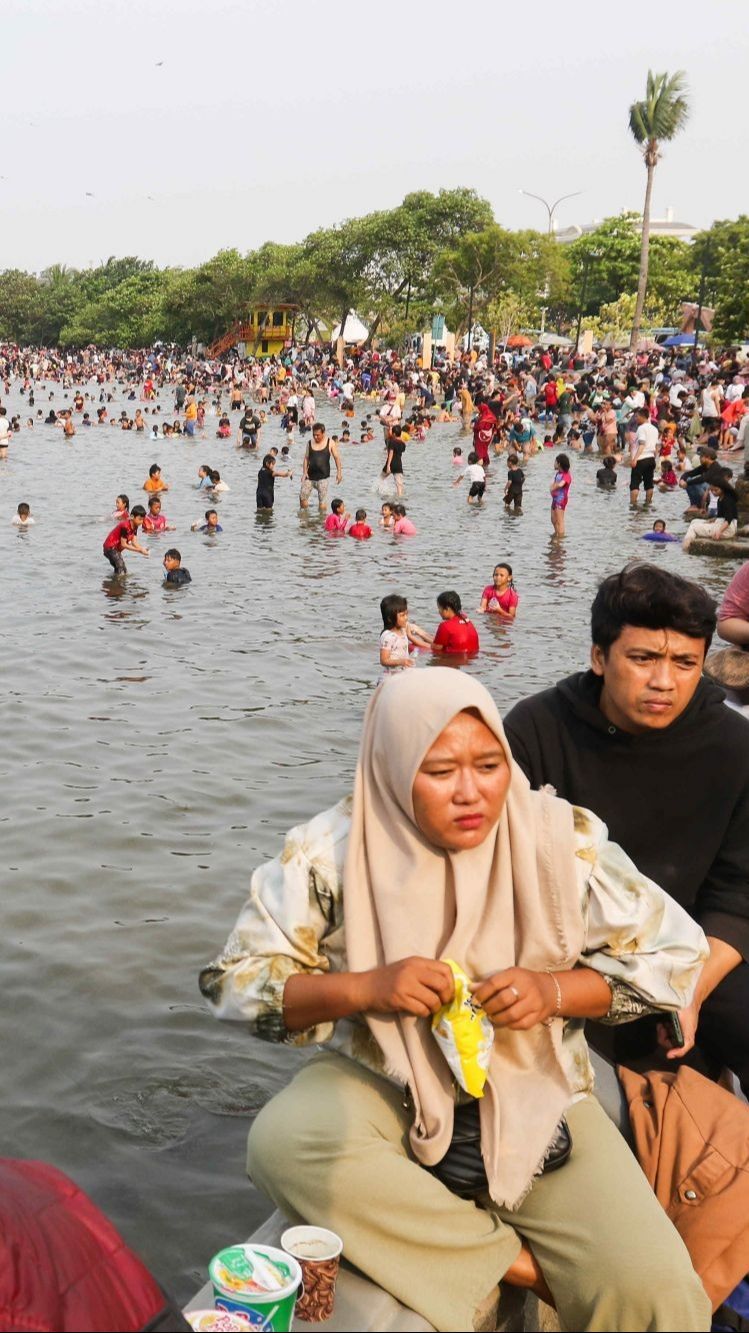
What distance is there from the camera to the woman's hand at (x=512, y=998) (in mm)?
2471

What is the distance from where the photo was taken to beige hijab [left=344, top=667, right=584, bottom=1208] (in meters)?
2.52

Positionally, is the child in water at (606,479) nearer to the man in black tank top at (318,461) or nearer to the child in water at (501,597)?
the man in black tank top at (318,461)

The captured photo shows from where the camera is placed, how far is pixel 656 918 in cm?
270

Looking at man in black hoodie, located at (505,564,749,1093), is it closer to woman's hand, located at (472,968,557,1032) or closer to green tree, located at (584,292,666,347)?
woman's hand, located at (472,968,557,1032)

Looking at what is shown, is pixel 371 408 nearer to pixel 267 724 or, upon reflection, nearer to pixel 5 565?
pixel 5 565

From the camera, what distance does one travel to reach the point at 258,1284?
2383mm

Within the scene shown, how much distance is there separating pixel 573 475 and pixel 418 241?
54208 mm

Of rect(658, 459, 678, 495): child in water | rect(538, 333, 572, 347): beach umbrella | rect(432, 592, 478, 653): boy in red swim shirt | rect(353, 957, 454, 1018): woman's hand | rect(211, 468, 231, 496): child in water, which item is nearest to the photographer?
rect(353, 957, 454, 1018): woman's hand

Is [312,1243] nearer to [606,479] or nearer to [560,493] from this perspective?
[560,493]

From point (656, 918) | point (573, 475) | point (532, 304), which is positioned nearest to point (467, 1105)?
point (656, 918)

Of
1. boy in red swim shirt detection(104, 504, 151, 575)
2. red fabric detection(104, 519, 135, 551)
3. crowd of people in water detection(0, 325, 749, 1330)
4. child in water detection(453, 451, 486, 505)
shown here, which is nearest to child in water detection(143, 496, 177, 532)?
boy in red swim shirt detection(104, 504, 151, 575)

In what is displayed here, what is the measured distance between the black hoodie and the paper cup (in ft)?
3.96

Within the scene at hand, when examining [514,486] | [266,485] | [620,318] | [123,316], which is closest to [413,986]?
[266,485]

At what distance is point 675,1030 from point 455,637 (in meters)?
9.08
